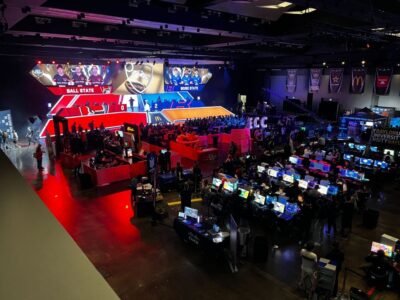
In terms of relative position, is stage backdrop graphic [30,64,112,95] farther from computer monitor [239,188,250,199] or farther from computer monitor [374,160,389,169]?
computer monitor [374,160,389,169]

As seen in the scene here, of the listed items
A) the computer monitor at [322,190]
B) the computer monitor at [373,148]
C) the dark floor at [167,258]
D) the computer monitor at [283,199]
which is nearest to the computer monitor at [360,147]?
the computer monitor at [373,148]

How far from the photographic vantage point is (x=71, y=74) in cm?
2330

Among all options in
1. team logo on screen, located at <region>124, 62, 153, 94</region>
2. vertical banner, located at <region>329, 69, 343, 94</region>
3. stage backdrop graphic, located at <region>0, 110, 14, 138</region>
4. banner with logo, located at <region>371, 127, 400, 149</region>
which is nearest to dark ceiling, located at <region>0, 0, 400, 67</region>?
vertical banner, located at <region>329, 69, 343, 94</region>

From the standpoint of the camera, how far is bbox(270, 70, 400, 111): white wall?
22470 millimetres

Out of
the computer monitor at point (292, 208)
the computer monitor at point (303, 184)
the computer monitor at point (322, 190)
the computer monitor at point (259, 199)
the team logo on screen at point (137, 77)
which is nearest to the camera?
the computer monitor at point (292, 208)

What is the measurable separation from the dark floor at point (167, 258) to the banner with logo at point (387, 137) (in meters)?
4.40

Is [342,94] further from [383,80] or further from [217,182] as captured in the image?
[217,182]

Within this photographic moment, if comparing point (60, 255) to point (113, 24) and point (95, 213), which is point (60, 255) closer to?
point (95, 213)

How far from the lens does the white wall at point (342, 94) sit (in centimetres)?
2247

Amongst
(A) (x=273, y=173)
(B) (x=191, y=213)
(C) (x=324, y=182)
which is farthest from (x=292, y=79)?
(B) (x=191, y=213)

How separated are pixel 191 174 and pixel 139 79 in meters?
15.5

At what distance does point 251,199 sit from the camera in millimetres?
10875

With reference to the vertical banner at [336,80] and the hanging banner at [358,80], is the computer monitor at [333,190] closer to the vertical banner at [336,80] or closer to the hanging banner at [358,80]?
the hanging banner at [358,80]

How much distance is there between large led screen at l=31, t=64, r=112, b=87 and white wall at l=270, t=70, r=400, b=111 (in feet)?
55.2
